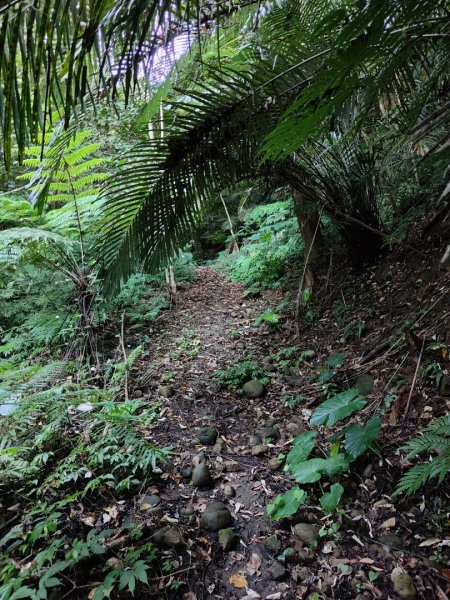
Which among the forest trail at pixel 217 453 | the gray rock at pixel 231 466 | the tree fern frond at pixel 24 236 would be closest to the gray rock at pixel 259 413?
the forest trail at pixel 217 453

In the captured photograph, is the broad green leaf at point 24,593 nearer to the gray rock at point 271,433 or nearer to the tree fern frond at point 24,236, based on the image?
the gray rock at point 271,433

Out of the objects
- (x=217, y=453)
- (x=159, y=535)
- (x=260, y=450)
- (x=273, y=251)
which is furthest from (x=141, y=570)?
(x=273, y=251)

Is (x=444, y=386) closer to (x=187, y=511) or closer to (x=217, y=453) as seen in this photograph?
(x=217, y=453)

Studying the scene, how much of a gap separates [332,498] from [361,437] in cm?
34

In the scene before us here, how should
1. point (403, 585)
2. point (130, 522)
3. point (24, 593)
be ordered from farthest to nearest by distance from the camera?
point (130, 522) < point (403, 585) < point (24, 593)

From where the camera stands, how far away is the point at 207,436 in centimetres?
255

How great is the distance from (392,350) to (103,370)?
2.45 metres

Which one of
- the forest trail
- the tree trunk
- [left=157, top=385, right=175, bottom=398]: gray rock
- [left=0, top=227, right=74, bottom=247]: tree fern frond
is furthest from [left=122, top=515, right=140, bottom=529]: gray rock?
the tree trunk

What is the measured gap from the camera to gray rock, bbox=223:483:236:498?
2.12 metres

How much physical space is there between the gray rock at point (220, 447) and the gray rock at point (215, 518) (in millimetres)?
467

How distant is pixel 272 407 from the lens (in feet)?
9.23

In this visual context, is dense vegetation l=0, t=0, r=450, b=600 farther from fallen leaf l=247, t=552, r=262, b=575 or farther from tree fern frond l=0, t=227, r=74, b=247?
fallen leaf l=247, t=552, r=262, b=575

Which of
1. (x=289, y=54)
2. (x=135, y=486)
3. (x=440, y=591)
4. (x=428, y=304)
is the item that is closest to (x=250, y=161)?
(x=289, y=54)

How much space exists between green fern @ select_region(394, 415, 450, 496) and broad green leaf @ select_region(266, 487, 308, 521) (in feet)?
1.51
